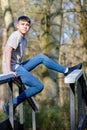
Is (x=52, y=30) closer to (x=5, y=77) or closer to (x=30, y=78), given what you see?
(x=30, y=78)

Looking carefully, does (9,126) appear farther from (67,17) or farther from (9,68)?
(67,17)

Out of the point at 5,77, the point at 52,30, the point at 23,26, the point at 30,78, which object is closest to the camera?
the point at 5,77

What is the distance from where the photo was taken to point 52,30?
975cm

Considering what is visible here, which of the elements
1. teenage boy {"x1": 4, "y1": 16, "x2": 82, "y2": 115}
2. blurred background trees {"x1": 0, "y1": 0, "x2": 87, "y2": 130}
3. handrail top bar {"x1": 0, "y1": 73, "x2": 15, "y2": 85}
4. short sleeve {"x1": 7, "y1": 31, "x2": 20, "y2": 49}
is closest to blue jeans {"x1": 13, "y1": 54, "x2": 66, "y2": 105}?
teenage boy {"x1": 4, "y1": 16, "x2": 82, "y2": 115}

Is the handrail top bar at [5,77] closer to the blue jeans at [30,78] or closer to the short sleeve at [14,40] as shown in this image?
the blue jeans at [30,78]

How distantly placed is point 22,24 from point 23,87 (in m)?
0.69

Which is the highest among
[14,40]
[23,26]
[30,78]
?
[23,26]

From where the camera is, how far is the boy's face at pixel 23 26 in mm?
3584

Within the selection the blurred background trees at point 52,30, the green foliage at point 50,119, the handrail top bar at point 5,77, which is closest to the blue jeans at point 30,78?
the handrail top bar at point 5,77

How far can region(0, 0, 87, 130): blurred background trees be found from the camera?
9.60 meters

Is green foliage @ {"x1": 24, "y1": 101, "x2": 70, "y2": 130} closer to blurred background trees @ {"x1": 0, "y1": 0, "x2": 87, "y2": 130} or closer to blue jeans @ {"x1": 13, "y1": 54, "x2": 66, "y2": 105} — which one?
blurred background trees @ {"x1": 0, "y1": 0, "x2": 87, "y2": 130}

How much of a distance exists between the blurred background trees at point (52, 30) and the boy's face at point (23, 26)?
3.91 m

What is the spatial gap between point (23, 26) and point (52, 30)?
20.3 feet

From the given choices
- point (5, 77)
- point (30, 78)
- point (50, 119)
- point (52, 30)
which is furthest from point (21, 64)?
point (52, 30)
